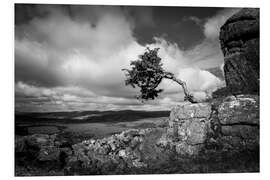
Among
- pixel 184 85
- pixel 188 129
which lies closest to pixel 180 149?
pixel 188 129

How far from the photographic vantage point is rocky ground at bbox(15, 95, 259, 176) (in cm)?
955

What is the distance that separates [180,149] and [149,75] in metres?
4.48

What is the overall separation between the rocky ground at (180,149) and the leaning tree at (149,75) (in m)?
2.14

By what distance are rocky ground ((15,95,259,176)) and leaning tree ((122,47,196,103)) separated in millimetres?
2138

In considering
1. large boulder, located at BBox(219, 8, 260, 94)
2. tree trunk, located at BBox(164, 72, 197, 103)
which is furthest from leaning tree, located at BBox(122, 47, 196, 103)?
large boulder, located at BBox(219, 8, 260, 94)

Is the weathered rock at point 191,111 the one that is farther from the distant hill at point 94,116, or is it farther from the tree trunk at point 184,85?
the tree trunk at point 184,85

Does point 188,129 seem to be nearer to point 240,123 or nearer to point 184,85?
point 240,123

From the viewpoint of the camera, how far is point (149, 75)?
1284cm

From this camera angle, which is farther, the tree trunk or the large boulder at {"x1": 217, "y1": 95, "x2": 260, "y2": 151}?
the tree trunk

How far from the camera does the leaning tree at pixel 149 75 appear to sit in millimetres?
12156

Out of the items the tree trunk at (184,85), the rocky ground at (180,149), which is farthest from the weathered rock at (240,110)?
the tree trunk at (184,85)

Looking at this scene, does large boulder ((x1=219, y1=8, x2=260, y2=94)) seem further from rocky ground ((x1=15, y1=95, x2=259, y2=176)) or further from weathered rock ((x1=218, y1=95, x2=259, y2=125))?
rocky ground ((x1=15, y1=95, x2=259, y2=176))
